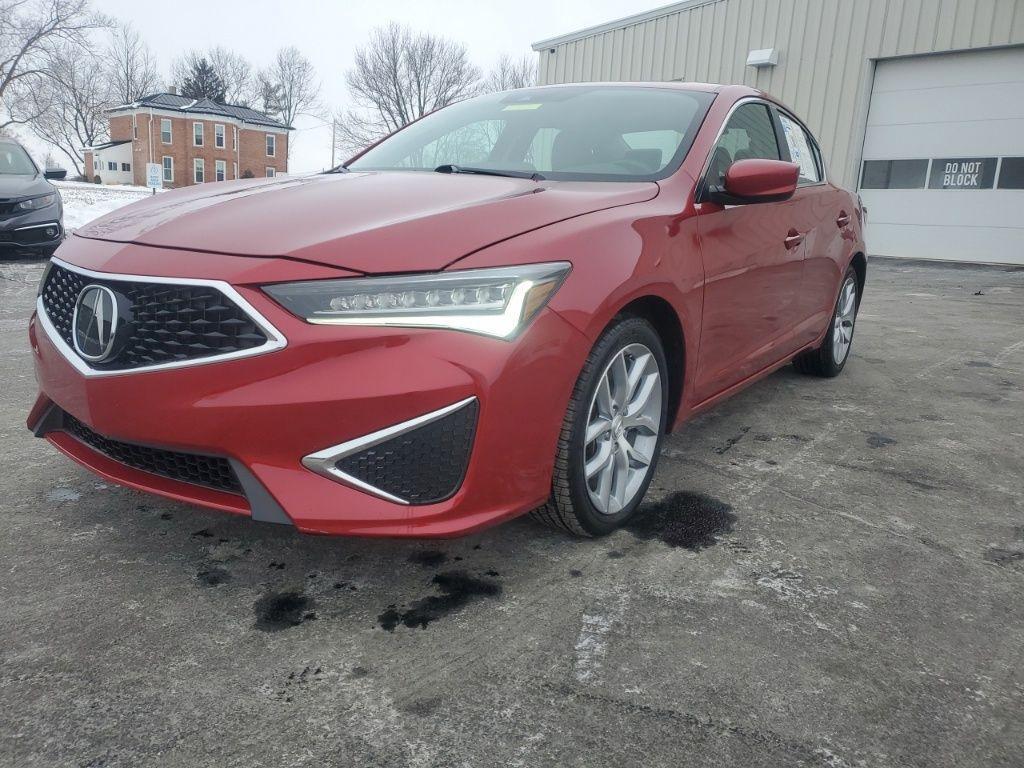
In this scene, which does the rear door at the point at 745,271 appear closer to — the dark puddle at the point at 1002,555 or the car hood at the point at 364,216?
the car hood at the point at 364,216

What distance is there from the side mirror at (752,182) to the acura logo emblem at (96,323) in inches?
72.8

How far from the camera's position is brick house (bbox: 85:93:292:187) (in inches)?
1983

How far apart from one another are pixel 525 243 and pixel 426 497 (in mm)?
658

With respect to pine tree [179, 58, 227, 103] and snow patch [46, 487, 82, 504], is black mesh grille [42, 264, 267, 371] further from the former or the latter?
pine tree [179, 58, 227, 103]

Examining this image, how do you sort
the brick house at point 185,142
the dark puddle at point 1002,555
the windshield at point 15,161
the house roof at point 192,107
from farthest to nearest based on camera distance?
Result: the brick house at point 185,142
the house roof at point 192,107
the windshield at point 15,161
the dark puddle at point 1002,555

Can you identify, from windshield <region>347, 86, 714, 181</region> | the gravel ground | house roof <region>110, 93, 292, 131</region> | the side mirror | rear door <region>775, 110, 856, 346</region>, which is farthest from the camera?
house roof <region>110, 93, 292, 131</region>

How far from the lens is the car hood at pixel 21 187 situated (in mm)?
8836

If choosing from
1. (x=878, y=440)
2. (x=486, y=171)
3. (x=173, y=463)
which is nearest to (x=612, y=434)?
(x=486, y=171)

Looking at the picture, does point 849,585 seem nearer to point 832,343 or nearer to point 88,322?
point 88,322

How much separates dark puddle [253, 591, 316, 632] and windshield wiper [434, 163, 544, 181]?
1.48m

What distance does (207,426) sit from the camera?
1804mm

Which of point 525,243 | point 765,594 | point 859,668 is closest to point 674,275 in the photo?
point 525,243

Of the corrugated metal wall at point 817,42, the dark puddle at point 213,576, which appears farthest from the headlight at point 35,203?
the corrugated metal wall at point 817,42

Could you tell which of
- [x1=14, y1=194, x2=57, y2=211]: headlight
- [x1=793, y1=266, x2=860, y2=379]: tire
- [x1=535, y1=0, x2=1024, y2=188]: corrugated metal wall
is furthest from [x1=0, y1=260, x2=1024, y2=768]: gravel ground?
[x1=535, y1=0, x2=1024, y2=188]: corrugated metal wall
